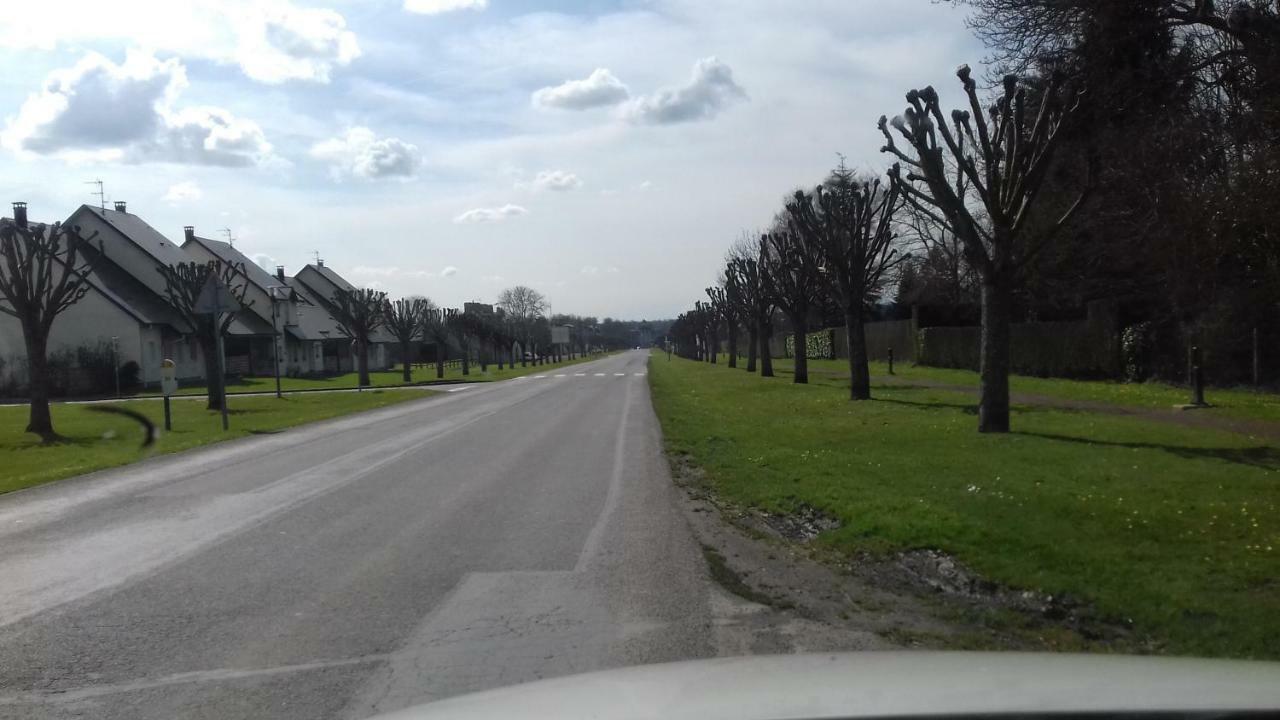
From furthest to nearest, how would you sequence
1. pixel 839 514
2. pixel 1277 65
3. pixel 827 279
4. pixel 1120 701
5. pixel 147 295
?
pixel 147 295 < pixel 827 279 < pixel 1277 65 < pixel 839 514 < pixel 1120 701

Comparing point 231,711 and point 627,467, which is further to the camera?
point 627,467

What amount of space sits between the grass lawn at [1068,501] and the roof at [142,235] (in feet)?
144

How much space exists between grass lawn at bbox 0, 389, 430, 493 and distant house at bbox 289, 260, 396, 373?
3893 centimetres

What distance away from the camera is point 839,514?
985 centimetres

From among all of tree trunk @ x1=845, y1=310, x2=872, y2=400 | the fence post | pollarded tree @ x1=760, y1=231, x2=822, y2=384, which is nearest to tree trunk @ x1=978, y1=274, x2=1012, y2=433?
the fence post

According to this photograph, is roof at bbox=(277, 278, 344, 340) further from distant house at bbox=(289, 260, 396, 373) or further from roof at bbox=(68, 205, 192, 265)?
roof at bbox=(68, 205, 192, 265)

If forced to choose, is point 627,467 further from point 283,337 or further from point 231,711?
point 283,337

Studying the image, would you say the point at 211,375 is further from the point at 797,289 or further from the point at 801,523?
the point at 801,523

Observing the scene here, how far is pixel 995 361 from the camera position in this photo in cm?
1611

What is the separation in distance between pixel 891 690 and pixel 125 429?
2615 cm

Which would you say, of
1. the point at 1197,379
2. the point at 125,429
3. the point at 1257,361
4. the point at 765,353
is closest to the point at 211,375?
the point at 125,429

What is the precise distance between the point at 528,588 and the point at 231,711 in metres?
2.76

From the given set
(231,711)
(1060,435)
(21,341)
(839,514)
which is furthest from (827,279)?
(21,341)

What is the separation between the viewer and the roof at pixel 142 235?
52.7 meters
